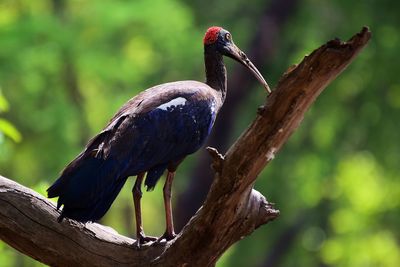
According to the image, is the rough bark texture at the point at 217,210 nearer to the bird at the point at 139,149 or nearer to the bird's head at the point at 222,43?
the bird at the point at 139,149

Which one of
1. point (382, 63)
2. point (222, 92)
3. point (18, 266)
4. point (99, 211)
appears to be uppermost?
point (382, 63)

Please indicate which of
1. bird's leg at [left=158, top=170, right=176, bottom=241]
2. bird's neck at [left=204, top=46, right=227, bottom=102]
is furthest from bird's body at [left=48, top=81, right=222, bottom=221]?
bird's neck at [left=204, top=46, right=227, bottom=102]

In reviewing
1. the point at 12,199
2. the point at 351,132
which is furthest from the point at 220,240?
the point at 351,132

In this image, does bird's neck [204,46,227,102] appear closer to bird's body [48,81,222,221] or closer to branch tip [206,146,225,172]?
bird's body [48,81,222,221]

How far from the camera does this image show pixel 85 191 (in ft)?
22.4

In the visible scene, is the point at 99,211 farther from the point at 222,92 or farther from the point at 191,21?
the point at 191,21

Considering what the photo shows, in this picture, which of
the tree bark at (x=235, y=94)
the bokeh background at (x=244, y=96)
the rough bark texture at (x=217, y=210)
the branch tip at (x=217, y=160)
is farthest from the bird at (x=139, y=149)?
the tree bark at (x=235, y=94)

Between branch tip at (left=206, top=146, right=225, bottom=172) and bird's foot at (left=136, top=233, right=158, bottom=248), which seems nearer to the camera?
branch tip at (left=206, top=146, right=225, bottom=172)

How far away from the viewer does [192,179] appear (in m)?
17.9

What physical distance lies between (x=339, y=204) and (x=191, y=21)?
A: 4.47 m

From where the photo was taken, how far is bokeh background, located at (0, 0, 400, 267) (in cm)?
1638

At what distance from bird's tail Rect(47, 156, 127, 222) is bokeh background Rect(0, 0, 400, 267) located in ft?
27.9

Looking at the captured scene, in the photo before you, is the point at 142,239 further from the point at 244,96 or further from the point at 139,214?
the point at 244,96

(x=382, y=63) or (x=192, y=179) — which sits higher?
(x=382, y=63)
